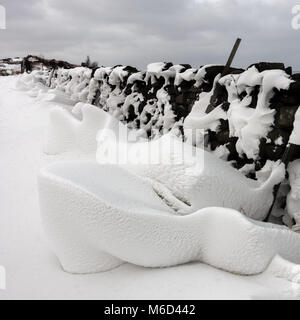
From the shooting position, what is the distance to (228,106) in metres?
3.86

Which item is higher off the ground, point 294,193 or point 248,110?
point 248,110

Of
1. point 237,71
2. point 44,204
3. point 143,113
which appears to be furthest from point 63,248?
point 143,113

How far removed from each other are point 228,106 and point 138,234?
2055 mm

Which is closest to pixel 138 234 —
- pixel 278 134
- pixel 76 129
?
pixel 278 134

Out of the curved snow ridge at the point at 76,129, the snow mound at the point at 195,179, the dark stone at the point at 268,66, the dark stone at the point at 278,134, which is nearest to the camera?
the snow mound at the point at 195,179

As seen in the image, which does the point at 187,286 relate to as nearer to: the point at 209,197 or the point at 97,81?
the point at 209,197

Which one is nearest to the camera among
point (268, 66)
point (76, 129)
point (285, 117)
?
point (285, 117)

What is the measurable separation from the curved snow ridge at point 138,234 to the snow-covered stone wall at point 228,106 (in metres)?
A: 1.12

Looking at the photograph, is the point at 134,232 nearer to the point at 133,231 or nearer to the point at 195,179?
the point at 133,231

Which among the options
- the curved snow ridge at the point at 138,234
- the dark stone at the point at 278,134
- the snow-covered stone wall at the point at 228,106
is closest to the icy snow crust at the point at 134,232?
the curved snow ridge at the point at 138,234

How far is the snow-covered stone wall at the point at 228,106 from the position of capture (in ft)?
10.4

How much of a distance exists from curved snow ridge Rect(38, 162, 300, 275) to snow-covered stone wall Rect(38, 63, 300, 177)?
112cm

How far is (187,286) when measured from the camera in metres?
2.22

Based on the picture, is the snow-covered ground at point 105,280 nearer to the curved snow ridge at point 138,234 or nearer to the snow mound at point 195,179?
the curved snow ridge at point 138,234
